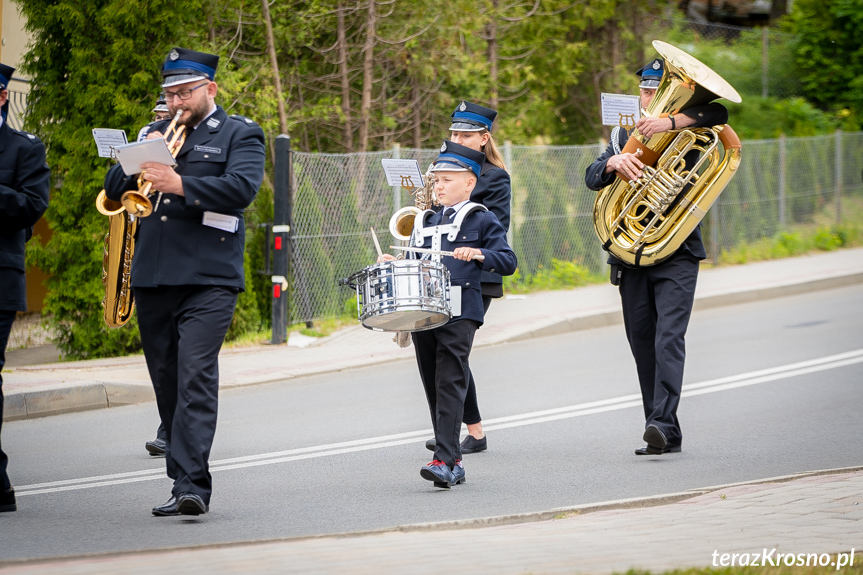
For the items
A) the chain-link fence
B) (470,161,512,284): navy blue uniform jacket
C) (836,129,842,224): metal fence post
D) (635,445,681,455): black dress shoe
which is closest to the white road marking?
(635,445,681,455): black dress shoe

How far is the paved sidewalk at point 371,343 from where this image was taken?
9789 mm

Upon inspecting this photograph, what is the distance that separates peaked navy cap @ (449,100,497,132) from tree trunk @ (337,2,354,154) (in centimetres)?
967

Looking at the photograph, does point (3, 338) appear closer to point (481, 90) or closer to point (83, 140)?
point (83, 140)

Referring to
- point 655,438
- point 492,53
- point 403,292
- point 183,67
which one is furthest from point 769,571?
point 492,53

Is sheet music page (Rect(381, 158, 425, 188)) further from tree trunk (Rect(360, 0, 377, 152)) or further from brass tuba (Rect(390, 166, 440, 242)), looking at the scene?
tree trunk (Rect(360, 0, 377, 152))

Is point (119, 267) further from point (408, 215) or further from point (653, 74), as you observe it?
point (653, 74)

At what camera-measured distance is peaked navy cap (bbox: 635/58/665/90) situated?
23.8ft

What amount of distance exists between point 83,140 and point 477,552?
940 cm

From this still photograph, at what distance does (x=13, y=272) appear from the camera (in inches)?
235

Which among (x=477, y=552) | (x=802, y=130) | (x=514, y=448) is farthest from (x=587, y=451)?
(x=802, y=130)

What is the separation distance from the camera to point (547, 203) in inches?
686

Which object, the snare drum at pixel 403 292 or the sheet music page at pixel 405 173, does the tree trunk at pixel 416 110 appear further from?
the snare drum at pixel 403 292

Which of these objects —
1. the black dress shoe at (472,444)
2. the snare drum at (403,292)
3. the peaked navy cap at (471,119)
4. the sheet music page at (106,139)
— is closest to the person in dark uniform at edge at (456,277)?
the snare drum at (403,292)

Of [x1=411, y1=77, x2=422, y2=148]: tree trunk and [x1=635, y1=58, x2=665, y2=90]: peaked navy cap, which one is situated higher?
[x1=635, y1=58, x2=665, y2=90]: peaked navy cap
